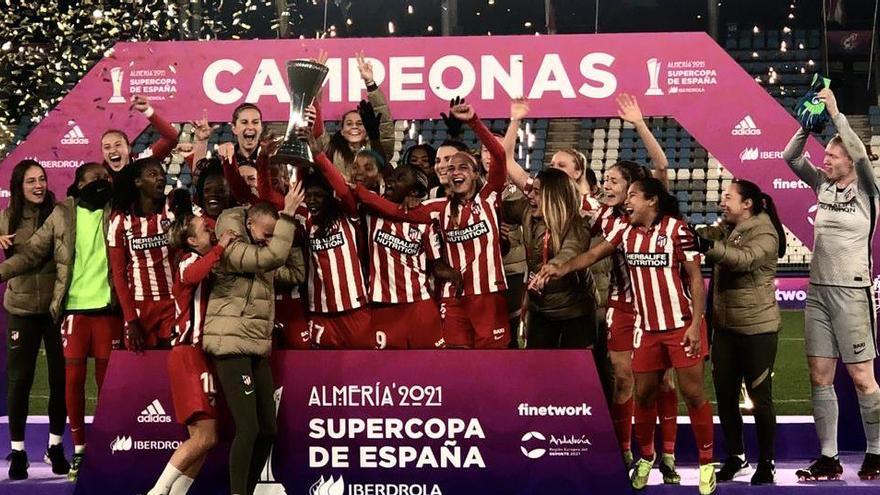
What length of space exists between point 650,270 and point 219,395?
2.41m

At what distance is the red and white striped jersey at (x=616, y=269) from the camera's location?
6.54 meters

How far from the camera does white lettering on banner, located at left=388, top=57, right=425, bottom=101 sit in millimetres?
8047

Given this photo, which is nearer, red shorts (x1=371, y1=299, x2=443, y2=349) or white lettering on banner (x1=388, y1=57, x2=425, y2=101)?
red shorts (x1=371, y1=299, x2=443, y2=349)

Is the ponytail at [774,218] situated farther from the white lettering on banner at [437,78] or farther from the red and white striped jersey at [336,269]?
the red and white striped jersey at [336,269]

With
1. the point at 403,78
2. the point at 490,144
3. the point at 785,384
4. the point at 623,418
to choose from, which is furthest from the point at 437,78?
the point at 785,384

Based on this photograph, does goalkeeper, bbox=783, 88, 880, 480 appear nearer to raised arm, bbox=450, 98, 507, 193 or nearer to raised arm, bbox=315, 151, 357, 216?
raised arm, bbox=450, 98, 507, 193

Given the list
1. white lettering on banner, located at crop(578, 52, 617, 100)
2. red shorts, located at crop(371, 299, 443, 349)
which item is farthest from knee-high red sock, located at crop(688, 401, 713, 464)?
white lettering on banner, located at crop(578, 52, 617, 100)

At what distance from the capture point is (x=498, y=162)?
6609 mm

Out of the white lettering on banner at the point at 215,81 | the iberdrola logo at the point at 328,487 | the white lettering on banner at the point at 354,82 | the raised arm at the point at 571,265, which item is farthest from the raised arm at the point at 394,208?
the white lettering on banner at the point at 215,81

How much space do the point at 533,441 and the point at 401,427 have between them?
711 mm

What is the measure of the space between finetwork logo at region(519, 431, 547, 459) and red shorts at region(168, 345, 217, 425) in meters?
1.64

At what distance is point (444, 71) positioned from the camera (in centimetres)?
802

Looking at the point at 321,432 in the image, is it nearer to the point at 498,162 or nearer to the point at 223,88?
the point at 498,162

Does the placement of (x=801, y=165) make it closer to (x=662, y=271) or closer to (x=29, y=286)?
(x=662, y=271)
